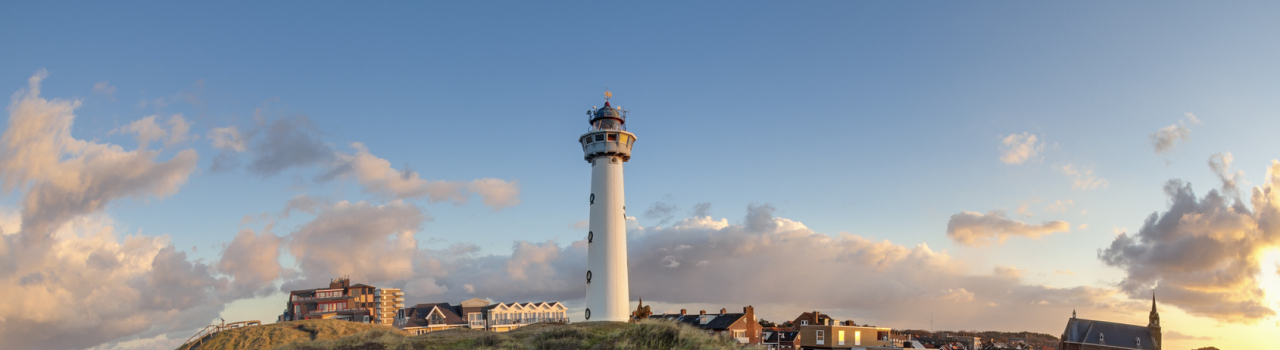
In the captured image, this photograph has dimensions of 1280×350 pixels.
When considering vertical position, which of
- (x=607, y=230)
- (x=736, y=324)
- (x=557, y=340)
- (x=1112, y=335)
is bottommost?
(x=1112, y=335)

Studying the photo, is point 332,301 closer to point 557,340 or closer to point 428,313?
point 428,313

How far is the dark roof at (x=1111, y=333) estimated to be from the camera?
108188mm

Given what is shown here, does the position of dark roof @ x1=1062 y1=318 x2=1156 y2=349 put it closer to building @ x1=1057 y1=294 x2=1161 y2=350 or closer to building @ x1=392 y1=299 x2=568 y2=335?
building @ x1=1057 y1=294 x2=1161 y2=350

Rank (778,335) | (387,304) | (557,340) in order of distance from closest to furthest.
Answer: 1. (557,340)
2. (778,335)
3. (387,304)

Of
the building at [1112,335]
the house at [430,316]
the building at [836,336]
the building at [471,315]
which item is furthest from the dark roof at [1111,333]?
the house at [430,316]

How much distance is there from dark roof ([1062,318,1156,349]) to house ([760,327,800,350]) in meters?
59.7

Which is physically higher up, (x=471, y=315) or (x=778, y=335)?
(x=471, y=315)

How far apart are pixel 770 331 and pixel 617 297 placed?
172 ft

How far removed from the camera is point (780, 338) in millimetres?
84312

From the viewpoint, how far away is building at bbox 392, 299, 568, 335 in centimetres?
8581

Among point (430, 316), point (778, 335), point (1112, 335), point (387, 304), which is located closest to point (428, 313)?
point (430, 316)

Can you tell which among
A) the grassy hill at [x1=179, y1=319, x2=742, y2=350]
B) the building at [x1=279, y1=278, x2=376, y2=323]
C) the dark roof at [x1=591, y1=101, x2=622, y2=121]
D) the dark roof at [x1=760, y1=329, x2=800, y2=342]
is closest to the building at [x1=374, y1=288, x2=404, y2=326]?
the building at [x1=279, y1=278, x2=376, y2=323]

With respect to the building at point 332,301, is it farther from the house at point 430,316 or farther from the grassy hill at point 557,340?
the grassy hill at point 557,340

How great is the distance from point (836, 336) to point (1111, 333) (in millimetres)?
63439
